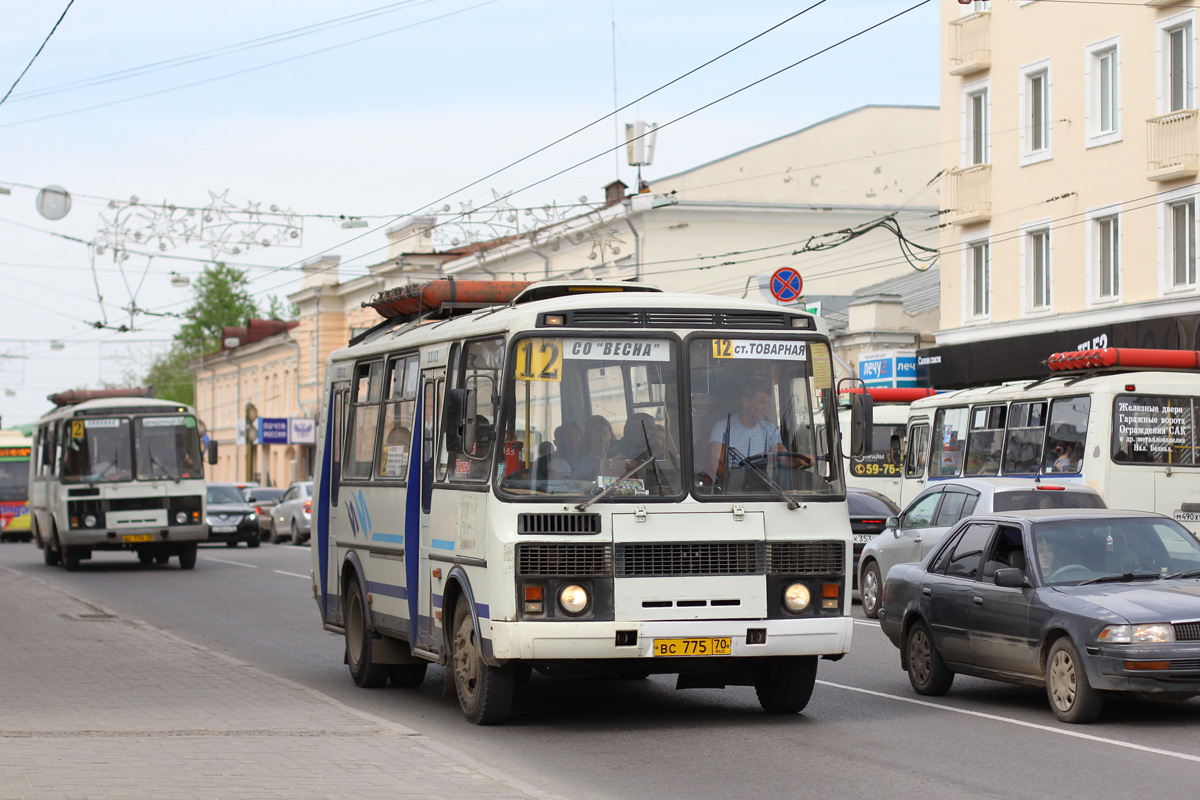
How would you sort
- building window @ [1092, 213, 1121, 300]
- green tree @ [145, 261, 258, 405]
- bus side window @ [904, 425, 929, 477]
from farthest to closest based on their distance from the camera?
green tree @ [145, 261, 258, 405], building window @ [1092, 213, 1121, 300], bus side window @ [904, 425, 929, 477]

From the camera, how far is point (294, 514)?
43812 mm

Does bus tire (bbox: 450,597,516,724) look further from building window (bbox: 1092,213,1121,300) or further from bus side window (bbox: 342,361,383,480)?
building window (bbox: 1092,213,1121,300)

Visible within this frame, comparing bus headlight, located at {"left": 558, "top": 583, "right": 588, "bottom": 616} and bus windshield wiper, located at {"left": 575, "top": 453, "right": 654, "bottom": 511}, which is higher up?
bus windshield wiper, located at {"left": 575, "top": 453, "right": 654, "bottom": 511}

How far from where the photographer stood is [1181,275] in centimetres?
3022

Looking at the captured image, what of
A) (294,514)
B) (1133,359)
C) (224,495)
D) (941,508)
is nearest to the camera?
(941,508)

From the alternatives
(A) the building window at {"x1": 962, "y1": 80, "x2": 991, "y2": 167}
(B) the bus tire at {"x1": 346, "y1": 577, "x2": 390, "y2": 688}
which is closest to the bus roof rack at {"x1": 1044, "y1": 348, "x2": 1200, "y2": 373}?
(B) the bus tire at {"x1": 346, "y1": 577, "x2": 390, "y2": 688}

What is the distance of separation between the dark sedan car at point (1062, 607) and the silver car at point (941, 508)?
4.23 m

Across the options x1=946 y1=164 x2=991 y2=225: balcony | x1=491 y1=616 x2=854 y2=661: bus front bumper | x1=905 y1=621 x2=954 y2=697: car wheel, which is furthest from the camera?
x1=946 y1=164 x2=991 y2=225: balcony

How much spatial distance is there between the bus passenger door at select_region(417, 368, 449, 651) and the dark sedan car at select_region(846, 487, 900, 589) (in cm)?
1075

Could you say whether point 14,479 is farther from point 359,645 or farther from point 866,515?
point 359,645

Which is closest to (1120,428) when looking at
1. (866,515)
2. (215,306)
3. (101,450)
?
(866,515)

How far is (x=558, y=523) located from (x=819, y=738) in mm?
2171

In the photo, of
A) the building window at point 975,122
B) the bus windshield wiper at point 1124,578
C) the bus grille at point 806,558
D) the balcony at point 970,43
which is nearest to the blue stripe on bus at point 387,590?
the bus grille at point 806,558

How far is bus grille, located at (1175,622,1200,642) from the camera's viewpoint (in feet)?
33.1
